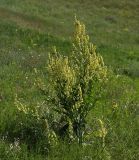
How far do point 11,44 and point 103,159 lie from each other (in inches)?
647

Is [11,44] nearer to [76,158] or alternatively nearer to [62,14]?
[62,14]

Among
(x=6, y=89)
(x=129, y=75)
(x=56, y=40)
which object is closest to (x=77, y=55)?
(x=6, y=89)

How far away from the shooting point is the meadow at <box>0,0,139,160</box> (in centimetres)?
1118

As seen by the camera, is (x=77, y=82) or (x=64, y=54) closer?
(x=77, y=82)

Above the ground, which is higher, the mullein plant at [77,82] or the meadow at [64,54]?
the mullein plant at [77,82]

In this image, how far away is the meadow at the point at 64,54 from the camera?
440 inches

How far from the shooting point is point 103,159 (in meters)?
10.8

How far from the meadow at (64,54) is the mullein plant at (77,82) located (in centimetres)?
43

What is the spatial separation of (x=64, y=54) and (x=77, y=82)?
1544cm

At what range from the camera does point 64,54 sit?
26.9 m

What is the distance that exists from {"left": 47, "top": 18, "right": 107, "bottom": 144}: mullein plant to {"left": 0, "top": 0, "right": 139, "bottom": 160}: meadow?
426mm

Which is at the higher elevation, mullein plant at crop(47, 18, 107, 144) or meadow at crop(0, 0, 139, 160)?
mullein plant at crop(47, 18, 107, 144)

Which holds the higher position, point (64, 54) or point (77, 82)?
point (77, 82)

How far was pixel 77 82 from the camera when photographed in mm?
11570
